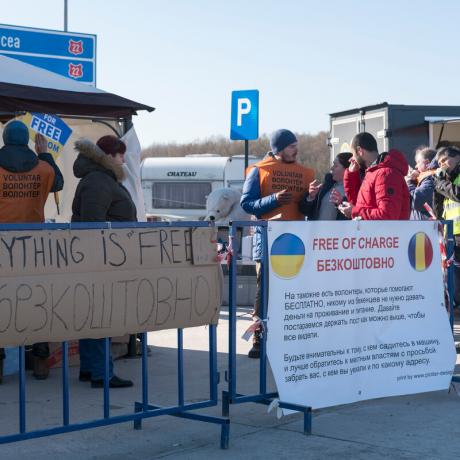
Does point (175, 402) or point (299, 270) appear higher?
point (299, 270)

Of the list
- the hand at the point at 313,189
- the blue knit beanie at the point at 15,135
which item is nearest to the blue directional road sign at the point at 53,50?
the hand at the point at 313,189

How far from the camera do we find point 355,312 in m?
6.68

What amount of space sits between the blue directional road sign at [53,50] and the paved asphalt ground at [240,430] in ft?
27.9

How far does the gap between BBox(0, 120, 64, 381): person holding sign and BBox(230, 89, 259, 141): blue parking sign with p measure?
690 cm

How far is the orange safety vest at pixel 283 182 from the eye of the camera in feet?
28.2

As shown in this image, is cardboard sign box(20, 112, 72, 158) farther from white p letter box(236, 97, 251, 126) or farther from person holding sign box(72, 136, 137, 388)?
white p letter box(236, 97, 251, 126)

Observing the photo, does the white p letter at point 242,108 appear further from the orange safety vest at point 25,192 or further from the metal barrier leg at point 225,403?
the metal barrier leg at point 225,403

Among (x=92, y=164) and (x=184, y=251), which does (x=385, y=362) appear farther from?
(x=92, y=164)

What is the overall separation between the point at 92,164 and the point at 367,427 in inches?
116

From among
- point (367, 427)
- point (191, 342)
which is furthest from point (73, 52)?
point (367, 427)

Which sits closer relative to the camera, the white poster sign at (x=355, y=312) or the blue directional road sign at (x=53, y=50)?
the white poster sign at (x=355, y=312)

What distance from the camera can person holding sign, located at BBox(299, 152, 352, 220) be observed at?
8625mm

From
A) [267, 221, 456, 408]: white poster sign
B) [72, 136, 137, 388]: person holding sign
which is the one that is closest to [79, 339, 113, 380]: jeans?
[72, 136, 137, 388]: person holding sign

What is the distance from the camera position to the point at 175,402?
7.09 metres
